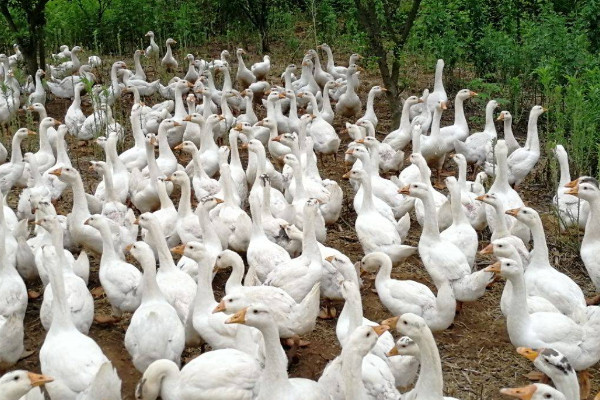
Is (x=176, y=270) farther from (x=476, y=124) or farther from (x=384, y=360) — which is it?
(x=476, y=124)

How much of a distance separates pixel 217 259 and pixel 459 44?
7596 millimetres

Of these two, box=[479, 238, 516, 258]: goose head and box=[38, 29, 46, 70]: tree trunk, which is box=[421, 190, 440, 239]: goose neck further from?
box=[38, 29, 46, 70]: tree trunk

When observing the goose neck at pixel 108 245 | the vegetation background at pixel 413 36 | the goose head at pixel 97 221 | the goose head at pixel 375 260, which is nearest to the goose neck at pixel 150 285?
the goose neck at pixel 108 245

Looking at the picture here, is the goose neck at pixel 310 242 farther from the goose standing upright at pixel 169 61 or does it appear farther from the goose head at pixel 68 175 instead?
the goose standing upright at pixel 169 61

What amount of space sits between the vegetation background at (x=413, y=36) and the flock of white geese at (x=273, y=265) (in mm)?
1089

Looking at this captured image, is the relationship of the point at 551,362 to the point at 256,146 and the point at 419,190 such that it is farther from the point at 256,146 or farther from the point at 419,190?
the point at 256,146

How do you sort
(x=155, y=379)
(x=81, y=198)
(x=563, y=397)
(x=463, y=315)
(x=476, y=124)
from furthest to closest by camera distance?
(x=476, y=124) < (x=81, y=198) < (x=463, y=315) < (x=155, y=379) < (x=563, y=397)

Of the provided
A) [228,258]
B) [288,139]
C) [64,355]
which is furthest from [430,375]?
[288,139]

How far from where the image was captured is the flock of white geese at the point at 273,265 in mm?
5016

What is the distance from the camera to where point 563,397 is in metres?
4.40

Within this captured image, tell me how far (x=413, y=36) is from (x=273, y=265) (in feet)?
29.2

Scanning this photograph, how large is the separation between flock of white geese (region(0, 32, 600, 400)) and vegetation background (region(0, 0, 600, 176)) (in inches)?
42.9

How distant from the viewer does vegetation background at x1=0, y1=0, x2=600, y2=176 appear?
1114 centimetres

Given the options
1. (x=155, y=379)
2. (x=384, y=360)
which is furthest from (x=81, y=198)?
(x=384, y=360)
